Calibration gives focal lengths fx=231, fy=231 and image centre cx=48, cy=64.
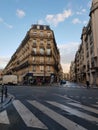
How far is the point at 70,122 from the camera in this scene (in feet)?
23.9

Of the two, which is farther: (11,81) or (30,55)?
(30,55)

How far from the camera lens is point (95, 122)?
7.29 meters

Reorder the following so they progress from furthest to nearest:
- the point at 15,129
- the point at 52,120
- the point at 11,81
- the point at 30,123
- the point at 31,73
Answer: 1. the point at 31,73
2. the point at 11,81
3. the point at 52,120
4. the point at 30,123
5. the point at 15,129

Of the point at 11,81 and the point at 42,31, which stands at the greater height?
the point at 42,31

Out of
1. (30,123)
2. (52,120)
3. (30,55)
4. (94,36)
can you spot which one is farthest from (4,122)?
(30,55)

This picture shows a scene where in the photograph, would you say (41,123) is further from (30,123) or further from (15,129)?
(15,129)

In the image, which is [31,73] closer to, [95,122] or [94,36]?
[94,36]

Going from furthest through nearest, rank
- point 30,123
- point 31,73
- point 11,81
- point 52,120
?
point 31,73 < point 11,81 < point 52,120 < point 30,123

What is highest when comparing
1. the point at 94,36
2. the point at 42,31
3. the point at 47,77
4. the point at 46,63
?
the point at 42,31

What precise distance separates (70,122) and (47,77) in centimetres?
6102

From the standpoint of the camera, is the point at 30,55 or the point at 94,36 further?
the point at 30,55

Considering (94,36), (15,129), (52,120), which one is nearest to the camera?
(15,129)

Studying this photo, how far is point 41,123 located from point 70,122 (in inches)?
36.0

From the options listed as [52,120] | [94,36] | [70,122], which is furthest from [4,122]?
[94,36]
